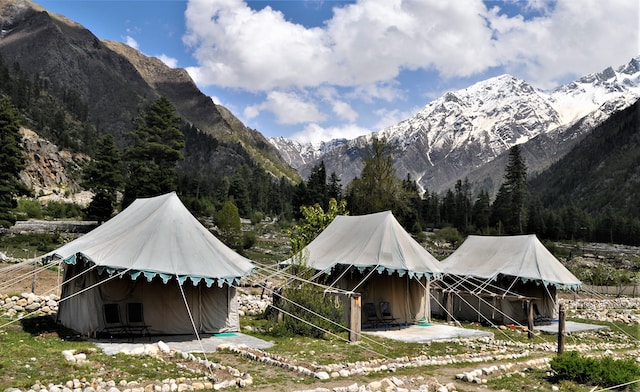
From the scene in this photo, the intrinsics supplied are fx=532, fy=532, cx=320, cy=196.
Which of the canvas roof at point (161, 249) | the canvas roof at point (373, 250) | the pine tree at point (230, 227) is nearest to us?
the canvas roof at point (161, 249)

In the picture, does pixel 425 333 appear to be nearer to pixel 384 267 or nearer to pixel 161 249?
pixel 384 267

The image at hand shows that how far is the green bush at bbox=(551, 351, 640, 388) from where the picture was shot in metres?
11.1

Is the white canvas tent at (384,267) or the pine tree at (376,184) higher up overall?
the pine tree at (376,184)

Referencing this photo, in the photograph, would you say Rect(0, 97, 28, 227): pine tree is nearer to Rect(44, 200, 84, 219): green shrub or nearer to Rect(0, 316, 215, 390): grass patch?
Rect(44, 200, 84, 219): green shrub

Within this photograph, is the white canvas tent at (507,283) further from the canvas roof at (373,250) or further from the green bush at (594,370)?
the green bush at (594,370)

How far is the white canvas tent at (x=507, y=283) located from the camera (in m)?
23.0

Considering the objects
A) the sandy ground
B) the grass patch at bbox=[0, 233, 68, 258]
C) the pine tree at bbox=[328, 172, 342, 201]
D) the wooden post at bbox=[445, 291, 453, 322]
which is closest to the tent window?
the sandy ground

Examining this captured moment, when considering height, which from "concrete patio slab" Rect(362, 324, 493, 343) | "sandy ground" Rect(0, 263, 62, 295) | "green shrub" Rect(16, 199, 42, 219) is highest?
"green shrub" Rect(16, 199, 42, 219)

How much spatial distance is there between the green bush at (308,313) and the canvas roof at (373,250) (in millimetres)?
1527

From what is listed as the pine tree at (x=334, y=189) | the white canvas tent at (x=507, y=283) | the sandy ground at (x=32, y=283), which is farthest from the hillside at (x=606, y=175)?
the sandy ground at (x=32, y=283)

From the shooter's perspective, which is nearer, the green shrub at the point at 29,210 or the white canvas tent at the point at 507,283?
the white canvas tent at the point at 507,283

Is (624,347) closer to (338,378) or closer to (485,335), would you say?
(485,335)

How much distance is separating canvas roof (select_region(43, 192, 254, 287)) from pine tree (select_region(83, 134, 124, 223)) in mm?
35060

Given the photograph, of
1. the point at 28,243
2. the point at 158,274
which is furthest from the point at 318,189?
the point at 158,274
